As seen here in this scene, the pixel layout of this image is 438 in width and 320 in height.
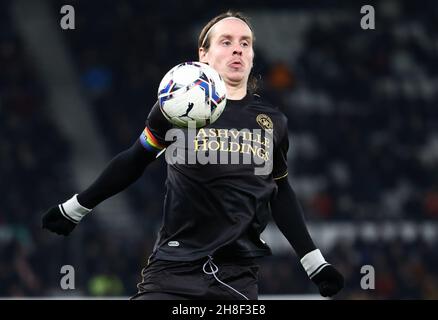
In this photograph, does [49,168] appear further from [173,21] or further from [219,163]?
[219,163]

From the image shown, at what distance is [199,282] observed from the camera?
4473 mm

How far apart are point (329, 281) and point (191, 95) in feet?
4.14

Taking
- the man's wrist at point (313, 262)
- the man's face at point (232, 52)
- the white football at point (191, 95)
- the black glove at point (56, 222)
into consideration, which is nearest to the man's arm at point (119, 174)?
the black glove at point (56, 222)

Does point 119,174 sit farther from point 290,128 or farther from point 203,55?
point 290,128

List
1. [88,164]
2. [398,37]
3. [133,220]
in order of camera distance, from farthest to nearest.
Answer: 1. [398,37]
2. [88,164]
3. [133,220]

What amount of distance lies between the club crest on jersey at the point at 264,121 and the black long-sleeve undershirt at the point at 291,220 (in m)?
0.32

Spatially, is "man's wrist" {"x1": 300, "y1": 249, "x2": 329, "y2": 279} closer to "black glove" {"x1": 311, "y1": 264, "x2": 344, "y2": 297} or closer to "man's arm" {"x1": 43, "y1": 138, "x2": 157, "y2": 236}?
"black glove" {"x1": 311, "y1": 264, "x2": 344, "y2": 297}

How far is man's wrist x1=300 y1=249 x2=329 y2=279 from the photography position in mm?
4938

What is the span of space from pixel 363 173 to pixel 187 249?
10.6m

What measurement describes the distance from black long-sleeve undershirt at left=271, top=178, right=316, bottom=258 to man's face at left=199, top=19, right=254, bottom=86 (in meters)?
0.61

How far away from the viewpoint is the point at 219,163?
4.62 m

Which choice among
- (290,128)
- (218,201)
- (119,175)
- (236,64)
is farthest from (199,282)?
(290,128)

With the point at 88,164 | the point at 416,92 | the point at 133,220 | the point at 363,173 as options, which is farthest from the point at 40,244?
the point at 416,92

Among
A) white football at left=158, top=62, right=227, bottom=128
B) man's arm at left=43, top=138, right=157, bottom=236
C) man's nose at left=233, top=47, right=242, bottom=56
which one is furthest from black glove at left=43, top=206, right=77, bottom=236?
man's nose at left=233, top=47, right=242, bottom=56
